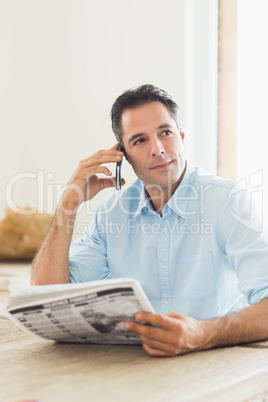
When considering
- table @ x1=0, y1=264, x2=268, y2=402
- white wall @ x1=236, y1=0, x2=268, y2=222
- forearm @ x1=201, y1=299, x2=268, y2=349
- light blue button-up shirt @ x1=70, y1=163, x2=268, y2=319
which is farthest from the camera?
white wall @ x1=236, y1=0, x2=268, y2=222

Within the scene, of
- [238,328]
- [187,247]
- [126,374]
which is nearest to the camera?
[126,374]

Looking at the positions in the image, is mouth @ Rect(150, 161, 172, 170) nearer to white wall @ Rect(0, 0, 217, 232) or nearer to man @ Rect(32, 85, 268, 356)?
man @ Rect(32, 85, 268, 356)

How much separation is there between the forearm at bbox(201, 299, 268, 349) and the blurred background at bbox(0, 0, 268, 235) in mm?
2412

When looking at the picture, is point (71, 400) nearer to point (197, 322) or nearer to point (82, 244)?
point (197, 322)

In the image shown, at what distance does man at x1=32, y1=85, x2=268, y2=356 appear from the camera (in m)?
1.48

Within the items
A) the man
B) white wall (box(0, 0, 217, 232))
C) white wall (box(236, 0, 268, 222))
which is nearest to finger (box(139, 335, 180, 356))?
the man

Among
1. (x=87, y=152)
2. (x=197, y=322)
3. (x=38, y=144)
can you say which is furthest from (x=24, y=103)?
(x=197, y=322)

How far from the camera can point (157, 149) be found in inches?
65.4

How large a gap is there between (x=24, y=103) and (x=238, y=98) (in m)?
1.64

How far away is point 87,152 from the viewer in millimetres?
4090

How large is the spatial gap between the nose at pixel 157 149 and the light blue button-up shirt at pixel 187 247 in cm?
11

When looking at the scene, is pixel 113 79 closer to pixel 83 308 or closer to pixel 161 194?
pixel 161 194

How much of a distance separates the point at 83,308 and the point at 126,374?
150mm

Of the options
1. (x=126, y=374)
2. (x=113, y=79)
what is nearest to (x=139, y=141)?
(x=126, y=374)
